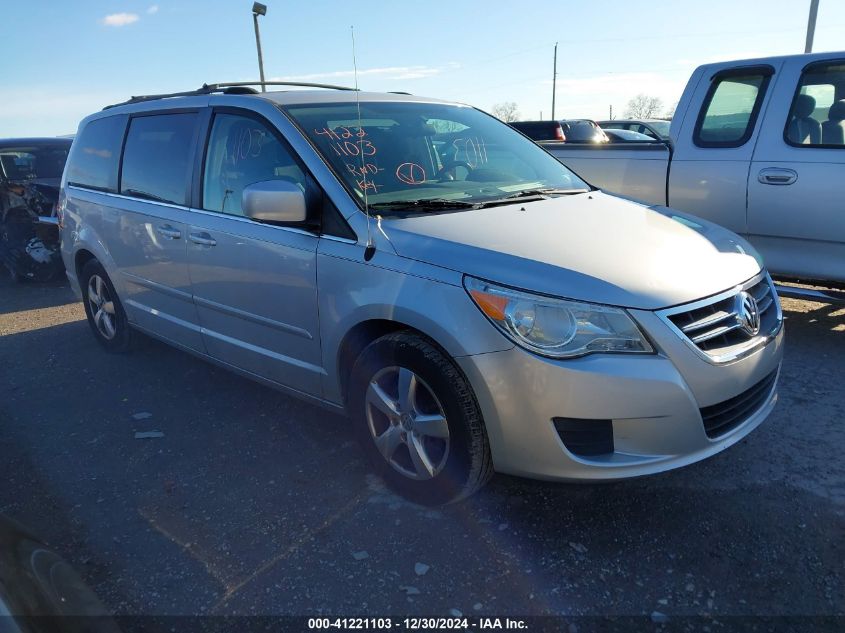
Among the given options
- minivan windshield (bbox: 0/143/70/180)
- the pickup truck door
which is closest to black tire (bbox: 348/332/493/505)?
the pickup truck door

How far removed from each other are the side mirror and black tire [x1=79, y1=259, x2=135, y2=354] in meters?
2.42

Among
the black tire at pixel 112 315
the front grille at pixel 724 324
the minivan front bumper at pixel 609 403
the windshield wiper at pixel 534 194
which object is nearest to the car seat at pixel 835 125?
the windshield wiper at pixel 534 194

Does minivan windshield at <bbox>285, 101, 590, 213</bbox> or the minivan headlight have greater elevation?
minivan windshield at <bbox>285, 101, 590, 213</bbox>

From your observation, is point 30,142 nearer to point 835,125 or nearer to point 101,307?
point 101,307

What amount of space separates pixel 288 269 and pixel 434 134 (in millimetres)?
1222

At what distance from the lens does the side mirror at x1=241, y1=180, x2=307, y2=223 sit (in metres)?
2.90

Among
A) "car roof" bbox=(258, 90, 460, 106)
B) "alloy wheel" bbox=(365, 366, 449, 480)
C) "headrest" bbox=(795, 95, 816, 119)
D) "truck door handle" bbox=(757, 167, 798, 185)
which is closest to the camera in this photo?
"alloy wheel" bbox=(365, 366, 449, 480)

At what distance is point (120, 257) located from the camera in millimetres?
4535

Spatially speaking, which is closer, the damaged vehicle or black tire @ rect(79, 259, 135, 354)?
black tire @ rect(79, 259, 135, 354)

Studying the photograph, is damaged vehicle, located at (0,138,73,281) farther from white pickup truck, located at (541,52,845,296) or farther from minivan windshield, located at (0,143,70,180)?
white pickup truck, located at (541,52,845,296)

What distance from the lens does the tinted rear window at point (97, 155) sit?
4.68m

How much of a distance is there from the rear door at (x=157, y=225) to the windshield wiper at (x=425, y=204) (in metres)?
1.42

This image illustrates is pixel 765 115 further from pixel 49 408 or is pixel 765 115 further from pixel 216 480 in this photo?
pixel 49 408

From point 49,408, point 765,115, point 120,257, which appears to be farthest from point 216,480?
point 765,115
